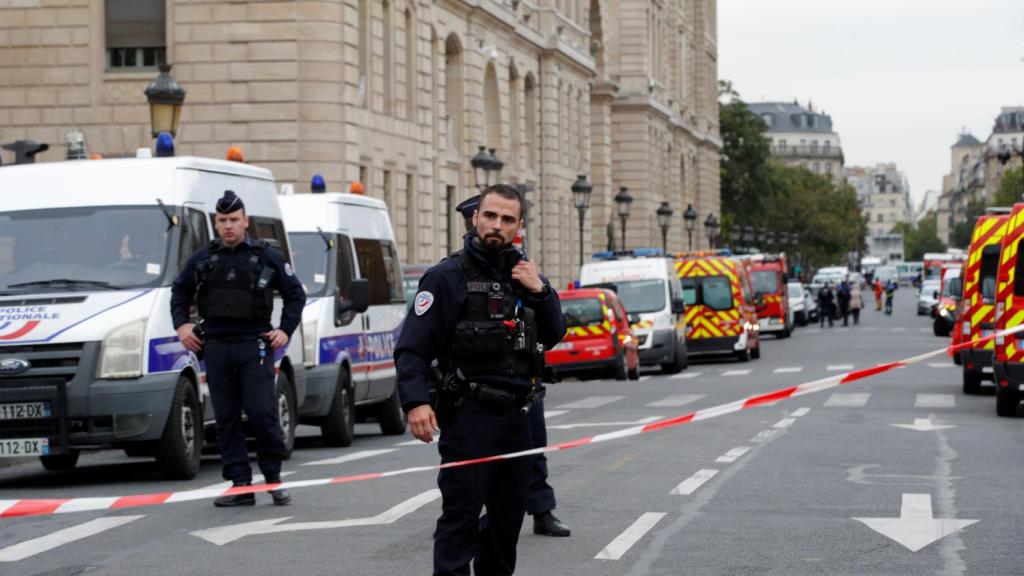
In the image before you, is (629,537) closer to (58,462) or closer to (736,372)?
(58,462)

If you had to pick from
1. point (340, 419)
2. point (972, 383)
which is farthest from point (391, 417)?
point (972, 383)

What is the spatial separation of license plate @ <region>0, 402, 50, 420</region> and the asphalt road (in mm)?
550

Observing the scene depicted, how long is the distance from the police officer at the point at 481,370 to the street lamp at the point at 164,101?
15.2 metres

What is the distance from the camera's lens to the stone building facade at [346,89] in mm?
39281

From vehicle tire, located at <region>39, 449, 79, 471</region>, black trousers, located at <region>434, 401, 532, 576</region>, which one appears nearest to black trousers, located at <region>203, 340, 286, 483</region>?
vehicle tire, located at <region>39, 449, 79, 471</region>

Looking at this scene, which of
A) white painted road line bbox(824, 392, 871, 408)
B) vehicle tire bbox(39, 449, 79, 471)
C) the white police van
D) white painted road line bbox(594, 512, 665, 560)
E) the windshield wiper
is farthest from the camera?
white painted road line bbox(824, 392, 871, 408)

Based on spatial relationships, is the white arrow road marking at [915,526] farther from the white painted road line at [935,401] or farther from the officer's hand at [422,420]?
the white painted road line at [935,401]

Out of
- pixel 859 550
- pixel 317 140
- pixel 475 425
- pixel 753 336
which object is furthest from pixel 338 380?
pixel 753 336

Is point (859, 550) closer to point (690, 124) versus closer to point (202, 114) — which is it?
point (202, 114)

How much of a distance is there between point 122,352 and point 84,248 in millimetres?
1186

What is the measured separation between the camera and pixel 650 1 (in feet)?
284

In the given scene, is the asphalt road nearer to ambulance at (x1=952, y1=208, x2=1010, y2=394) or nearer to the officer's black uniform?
the officer's black uniform

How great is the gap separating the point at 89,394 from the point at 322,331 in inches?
169

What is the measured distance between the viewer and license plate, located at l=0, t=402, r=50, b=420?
14.0m
